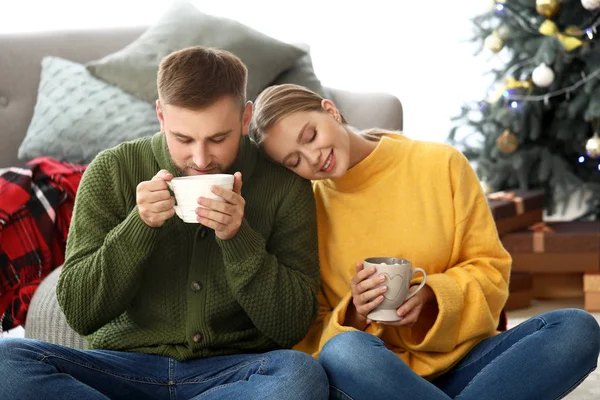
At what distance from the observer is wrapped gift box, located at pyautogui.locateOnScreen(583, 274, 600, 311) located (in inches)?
130

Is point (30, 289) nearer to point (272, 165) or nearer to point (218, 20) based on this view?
point (272, 165)

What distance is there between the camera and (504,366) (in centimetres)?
158

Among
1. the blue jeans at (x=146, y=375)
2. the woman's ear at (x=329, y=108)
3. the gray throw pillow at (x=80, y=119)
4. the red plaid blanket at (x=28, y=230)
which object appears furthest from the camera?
the gray throw pillow at (x=80, y=119)

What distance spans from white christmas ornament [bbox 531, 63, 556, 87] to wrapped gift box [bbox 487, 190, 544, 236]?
0.48 meters

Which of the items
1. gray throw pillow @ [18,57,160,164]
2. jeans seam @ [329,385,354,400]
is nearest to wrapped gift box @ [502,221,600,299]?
gray throw pillow @ [18,57,160,164]

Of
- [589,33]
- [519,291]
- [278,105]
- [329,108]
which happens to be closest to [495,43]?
[589,33]

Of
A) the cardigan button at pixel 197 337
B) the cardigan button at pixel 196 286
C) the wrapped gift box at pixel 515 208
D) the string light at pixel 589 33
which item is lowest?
the wrapped gift box at pixel 515 208

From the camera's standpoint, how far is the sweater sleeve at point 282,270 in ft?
5.13

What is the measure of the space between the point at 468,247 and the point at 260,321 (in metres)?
0.48

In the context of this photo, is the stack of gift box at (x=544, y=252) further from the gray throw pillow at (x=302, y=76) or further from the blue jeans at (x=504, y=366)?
the blue jeans at (x=504, y=366)

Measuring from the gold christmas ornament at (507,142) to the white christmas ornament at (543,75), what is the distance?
283mm

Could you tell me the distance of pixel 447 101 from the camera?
4.10 metres

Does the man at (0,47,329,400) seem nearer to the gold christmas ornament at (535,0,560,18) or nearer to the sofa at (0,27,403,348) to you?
the sofa at (0,27,403,348)

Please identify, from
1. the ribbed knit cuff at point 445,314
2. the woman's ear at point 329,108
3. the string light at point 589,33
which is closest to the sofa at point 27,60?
the woman's ear at point 329,108
